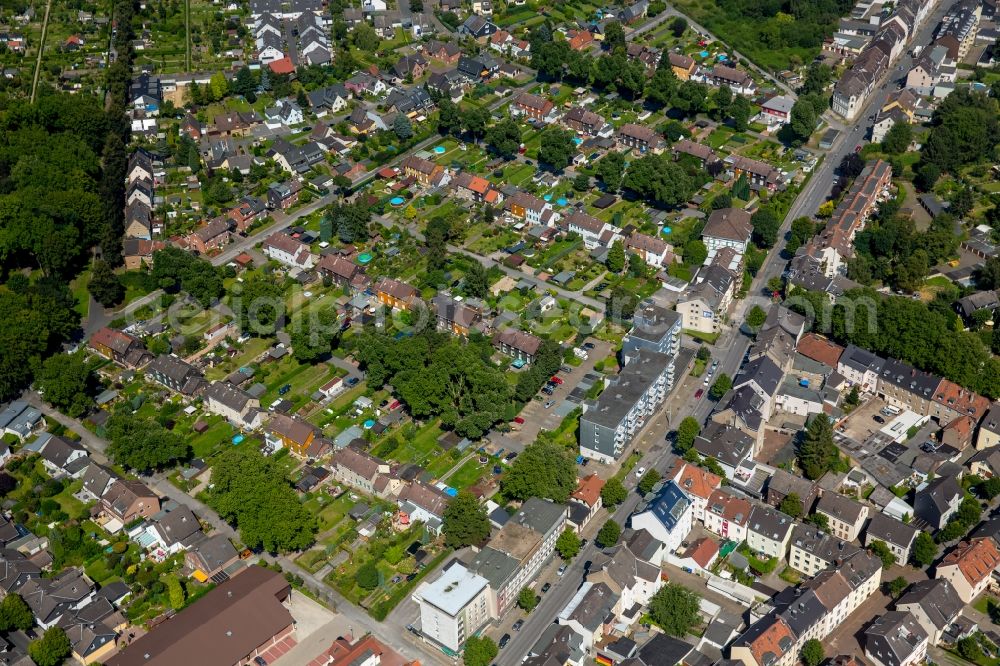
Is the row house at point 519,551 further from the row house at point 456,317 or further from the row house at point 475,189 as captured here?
the row house at point 475,189

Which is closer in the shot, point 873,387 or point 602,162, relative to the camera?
point 873,387

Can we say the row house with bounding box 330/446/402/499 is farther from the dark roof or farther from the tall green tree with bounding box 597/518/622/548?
the tall green tree with bounding box 597/518/622/548

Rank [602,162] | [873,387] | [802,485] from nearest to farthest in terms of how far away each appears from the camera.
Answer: [802,485] → [873,387] → [602,162]

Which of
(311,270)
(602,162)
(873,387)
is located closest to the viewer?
(873,387)

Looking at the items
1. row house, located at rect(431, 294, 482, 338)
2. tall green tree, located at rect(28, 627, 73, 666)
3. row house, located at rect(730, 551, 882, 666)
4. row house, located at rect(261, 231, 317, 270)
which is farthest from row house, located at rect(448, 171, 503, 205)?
tall green tree, located at rect(28, 627, 73, 666)

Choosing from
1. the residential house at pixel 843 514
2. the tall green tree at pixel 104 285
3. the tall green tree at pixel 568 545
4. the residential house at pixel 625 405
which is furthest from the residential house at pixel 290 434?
the residential house at pixel 843 514

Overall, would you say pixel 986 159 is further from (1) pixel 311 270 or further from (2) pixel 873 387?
(1) pixel 311 270

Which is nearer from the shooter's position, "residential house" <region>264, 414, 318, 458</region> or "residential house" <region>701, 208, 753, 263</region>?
"residential house" <region>264, 414, 318, 458</region>

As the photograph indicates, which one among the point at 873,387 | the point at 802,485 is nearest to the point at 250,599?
the point at 802,485
